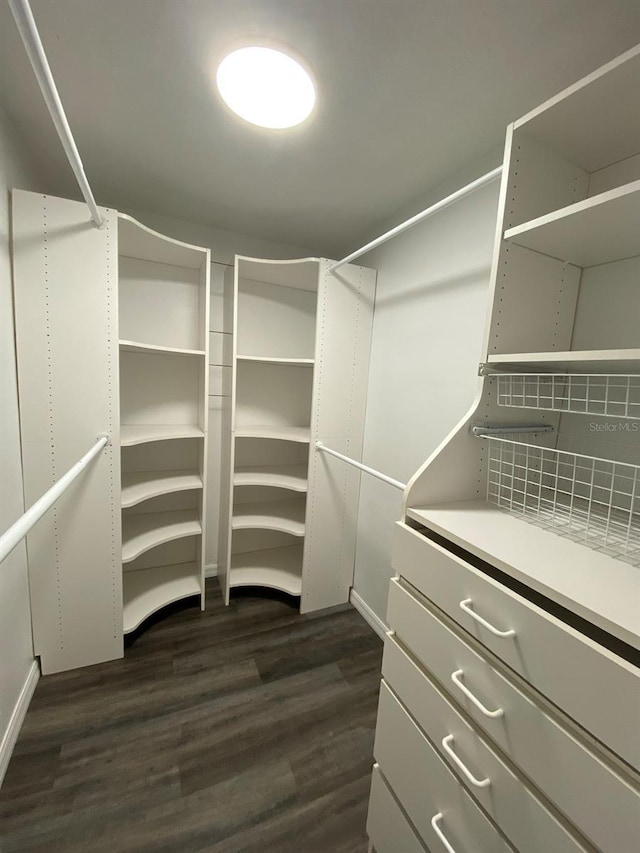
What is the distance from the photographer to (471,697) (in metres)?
0.68

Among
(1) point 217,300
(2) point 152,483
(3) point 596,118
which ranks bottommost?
(2) point 152,483

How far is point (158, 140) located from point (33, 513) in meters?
1.56

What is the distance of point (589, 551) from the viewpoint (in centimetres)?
76

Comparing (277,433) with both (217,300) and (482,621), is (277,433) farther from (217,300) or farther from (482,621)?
(482,621)

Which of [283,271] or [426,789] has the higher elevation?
[283,271]

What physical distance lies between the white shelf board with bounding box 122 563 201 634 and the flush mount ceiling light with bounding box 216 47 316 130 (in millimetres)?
2437

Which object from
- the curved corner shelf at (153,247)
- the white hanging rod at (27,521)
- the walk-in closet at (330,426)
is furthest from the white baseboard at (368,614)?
the curved corner shelf at (153,247)

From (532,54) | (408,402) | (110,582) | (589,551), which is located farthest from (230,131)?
(110,582)

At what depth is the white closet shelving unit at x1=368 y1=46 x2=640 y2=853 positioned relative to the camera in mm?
557

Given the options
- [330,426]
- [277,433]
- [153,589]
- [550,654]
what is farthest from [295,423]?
[550,654]

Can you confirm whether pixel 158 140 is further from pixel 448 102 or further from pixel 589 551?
pixel 589 551

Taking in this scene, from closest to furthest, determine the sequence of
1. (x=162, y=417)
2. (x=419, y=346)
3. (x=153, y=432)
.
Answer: (x=419, y=346), (x=153, y=432), (x=162, y=417)

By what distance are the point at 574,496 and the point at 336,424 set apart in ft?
4.46

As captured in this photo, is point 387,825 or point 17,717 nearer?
point 387,825
